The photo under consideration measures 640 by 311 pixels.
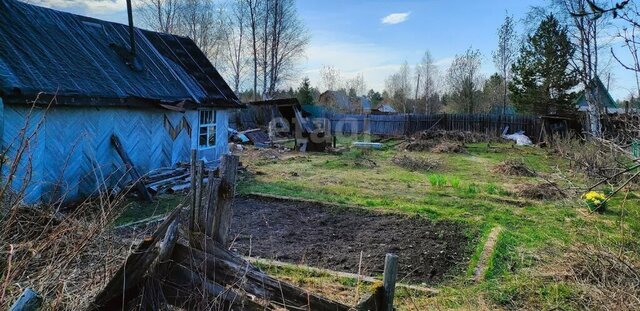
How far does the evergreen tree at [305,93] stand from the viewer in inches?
1720

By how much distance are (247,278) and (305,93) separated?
135 ft

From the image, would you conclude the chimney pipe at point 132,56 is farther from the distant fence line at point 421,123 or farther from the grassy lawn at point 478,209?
the distant fence line at point 421,123

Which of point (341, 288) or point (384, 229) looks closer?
point (341, 288)

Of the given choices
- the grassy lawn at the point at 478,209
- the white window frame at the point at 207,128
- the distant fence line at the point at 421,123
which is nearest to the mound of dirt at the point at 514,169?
the grassy lawn at the point at 478,209

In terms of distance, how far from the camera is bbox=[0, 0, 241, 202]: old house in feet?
28.0

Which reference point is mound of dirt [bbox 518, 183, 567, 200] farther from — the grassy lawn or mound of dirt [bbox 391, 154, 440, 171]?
mound of dirt [bbox 391, 154, 440, 171]

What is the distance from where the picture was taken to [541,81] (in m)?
30.4

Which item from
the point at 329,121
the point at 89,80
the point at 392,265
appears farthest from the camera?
the point at 329,121

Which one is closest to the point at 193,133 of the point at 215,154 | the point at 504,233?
the point at 215,154

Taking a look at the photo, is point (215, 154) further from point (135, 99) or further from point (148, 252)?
point (148, 252)

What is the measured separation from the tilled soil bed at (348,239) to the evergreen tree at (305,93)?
34408 millimetres

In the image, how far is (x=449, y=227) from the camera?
321 inches

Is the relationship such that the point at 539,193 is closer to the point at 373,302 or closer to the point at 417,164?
the point at 417,164

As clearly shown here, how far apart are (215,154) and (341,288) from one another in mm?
10974
